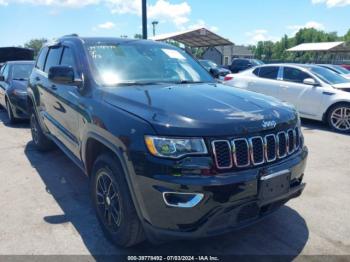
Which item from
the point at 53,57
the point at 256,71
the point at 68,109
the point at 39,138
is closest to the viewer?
the point at 68,109

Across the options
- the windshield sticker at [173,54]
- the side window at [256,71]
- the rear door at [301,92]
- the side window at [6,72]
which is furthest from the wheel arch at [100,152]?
the side window at [256,71]

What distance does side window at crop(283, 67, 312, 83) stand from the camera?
884cm

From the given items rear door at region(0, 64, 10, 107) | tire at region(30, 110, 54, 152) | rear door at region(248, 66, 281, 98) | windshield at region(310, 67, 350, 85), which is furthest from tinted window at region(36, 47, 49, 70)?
windshield at region(310, 67, 350, 85)

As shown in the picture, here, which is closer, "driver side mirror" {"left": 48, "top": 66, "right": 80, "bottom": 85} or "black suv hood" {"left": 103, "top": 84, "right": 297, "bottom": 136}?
"black suv hood" {"left": 103, "top": 84, "right": 297, "bottom": 136}

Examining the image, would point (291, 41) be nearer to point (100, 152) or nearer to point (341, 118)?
point (341, 118)

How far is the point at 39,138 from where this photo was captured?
598cm

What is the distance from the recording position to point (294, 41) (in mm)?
97000

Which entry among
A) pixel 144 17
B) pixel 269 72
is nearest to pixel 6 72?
pixel 144 17

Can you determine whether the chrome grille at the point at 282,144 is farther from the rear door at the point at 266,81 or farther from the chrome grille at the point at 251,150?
the rear door at the point at 266,81

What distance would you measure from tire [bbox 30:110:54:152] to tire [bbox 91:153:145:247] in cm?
294

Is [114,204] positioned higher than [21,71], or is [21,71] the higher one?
[21,71]

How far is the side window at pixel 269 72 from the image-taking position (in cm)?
952

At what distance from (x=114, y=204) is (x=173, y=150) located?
895mm

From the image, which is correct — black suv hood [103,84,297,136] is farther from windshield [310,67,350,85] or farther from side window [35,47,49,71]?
windshield [310,67,350,85]
